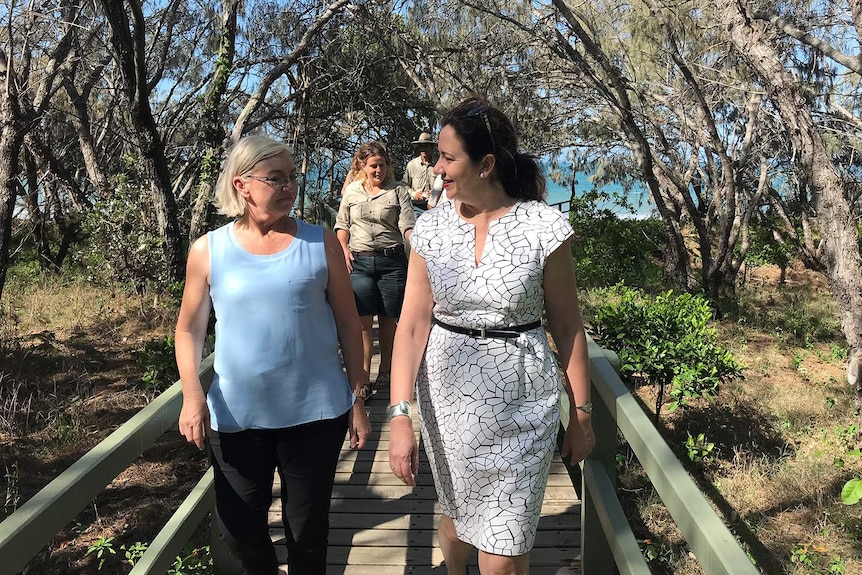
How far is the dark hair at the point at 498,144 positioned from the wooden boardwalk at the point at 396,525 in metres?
1.62

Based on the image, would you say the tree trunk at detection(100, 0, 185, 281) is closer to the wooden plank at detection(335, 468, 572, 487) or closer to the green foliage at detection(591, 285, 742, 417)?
the wooden plank at detection(335, 468, 572, 487)

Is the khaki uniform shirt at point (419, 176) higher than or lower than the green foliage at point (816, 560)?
higher

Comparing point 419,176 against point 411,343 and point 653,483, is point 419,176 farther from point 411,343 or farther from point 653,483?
point 653,483

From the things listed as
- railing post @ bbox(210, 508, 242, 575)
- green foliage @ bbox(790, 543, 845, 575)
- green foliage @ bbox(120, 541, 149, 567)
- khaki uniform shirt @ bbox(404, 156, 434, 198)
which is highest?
khaki uniform shirt @ bbox(404, 156, 434, 198)

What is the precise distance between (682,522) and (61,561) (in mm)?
3393

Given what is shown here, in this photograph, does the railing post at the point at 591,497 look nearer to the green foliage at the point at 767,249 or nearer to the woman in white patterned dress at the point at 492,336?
the woman in white patterned dress at the point at 492,336

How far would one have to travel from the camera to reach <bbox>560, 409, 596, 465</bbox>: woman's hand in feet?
6.44

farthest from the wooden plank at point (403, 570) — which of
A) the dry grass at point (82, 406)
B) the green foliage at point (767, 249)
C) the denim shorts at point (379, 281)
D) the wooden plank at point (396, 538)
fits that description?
the green foliage at point (767, 249)

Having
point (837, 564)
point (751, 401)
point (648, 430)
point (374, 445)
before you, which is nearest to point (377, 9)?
point (751, 401)

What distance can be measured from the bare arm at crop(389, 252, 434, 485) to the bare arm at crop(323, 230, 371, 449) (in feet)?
0.55

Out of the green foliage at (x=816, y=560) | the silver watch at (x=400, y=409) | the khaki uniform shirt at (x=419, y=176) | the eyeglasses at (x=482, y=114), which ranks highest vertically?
the eyeglasses at (x=482, y=114)

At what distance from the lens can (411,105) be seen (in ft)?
45.8

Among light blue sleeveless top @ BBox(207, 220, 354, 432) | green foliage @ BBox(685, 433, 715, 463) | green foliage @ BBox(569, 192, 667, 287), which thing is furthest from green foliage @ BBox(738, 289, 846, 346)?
light blue sleeveless top @ BBox(207, 220, 354, 432)

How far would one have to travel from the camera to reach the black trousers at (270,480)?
2.06 m
